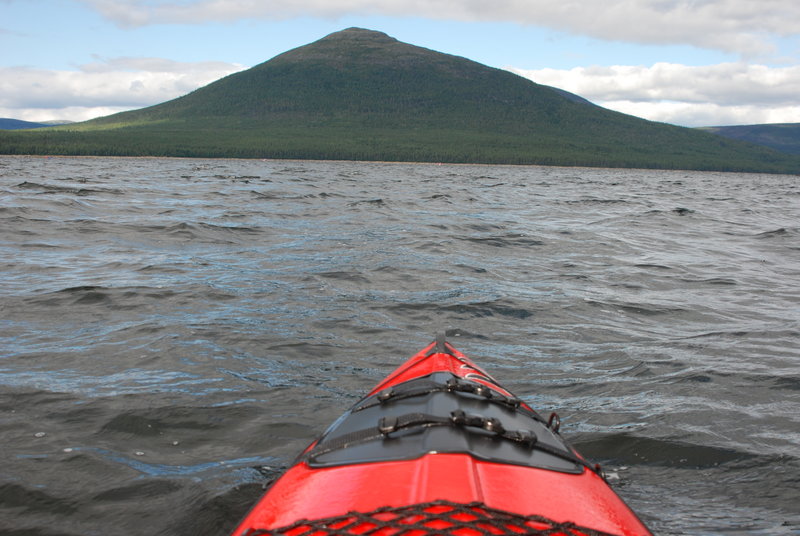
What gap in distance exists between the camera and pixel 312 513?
8.29ft

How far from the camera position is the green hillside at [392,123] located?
100m

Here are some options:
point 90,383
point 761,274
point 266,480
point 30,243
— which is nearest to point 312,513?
point 266,480

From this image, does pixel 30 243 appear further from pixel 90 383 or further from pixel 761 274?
pixel 761 274

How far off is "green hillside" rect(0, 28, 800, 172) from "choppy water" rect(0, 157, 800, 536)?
250 feet

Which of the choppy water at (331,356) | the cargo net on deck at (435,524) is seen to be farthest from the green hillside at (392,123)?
the cargo net on deck at (435,524)

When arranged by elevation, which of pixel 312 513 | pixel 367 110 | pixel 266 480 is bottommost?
pixel 266 480

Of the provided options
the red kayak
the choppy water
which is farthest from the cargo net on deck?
the choppy water

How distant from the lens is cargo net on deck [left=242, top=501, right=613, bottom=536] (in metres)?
2.26

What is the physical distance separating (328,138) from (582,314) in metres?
113

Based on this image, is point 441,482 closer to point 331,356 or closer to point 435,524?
point 435,524

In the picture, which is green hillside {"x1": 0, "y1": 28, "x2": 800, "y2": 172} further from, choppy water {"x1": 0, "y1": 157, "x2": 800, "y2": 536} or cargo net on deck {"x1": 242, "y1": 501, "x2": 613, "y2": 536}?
cargo net on deck {"x1": 242, "y1": 501, "x2": 613, "y2": 536}

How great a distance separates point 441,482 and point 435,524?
245mm

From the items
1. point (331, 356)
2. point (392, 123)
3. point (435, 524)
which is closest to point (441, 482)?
point (435, 524)

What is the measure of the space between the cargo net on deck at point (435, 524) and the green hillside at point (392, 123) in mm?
84587
